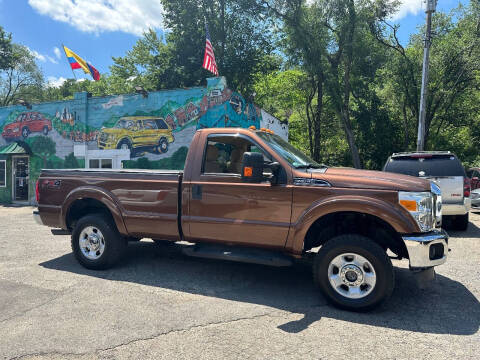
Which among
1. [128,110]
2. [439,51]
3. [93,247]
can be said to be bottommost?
[93,247]

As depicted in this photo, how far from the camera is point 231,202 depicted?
4348 mm

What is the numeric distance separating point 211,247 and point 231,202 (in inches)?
27.2

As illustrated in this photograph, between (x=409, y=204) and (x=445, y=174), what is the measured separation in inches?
193

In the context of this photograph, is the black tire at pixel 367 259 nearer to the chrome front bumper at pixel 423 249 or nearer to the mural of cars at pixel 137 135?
the chrome front bumper at pixel 423 249

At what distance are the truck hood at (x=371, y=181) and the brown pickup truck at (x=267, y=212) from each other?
0.04 ft

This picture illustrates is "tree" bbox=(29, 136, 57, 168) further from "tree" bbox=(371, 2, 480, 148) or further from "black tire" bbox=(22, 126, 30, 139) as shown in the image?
"tree" bbox=(371, 2, 480, 148)

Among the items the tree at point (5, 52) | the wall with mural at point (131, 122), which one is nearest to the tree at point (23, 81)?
the tree at point (5, 52)

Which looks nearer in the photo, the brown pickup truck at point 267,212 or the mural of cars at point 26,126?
the brown pickup truck at point 267,212

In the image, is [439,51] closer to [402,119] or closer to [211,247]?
[402,119]

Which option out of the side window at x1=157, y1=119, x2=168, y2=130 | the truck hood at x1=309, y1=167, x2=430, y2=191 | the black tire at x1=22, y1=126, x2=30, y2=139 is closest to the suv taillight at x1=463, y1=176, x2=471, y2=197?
the truck hood at x1=309, y1=167, x2=430, y2=191

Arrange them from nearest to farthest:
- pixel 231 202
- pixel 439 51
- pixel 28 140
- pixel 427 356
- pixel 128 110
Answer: pixel 427 356 < pixel 231 202 < pixel 128 110 < pixel 28 140 < pixel 439 51

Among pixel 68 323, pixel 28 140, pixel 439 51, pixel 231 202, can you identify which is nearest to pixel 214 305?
pixel 231 202

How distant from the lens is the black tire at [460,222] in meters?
8.23

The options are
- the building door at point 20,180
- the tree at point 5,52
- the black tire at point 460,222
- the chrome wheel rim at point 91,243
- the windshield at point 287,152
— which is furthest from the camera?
the tree at point 5,52
